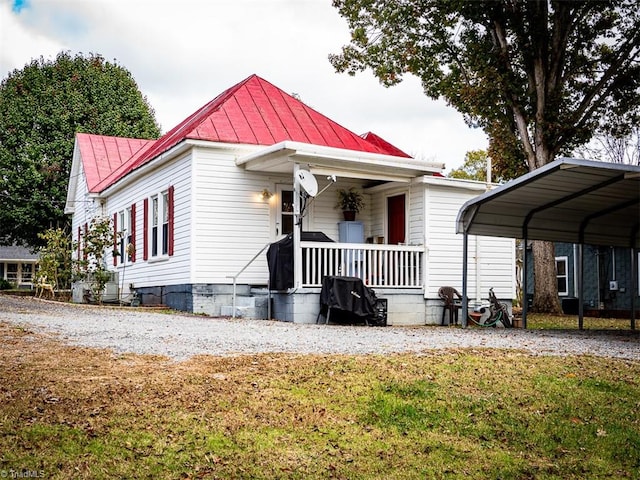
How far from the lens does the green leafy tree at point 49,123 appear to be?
34.4 metres

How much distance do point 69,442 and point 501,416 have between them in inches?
128

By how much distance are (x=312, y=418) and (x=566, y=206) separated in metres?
9.05

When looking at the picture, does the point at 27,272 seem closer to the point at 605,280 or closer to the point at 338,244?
the point at 605,280

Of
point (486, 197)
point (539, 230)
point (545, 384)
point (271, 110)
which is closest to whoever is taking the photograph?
point (545, 384)

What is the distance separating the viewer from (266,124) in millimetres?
17688

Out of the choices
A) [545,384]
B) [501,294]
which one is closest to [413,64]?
[501,294]

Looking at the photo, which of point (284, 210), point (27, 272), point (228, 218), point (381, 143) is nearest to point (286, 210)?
point (284, 210)

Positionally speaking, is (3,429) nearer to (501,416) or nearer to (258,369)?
(258,369)

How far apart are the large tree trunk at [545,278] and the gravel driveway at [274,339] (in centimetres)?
778

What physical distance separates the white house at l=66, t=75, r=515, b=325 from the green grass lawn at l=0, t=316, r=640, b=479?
7.45 m

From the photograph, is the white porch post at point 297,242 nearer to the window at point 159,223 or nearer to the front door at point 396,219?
the front door at point 396,219

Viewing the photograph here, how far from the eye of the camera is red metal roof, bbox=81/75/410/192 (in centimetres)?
1669

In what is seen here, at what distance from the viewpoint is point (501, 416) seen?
5.96 metres

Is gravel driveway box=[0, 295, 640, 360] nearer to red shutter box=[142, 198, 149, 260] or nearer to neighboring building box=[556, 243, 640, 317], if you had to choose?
red shutter box=[142, 198, 149, 260]
